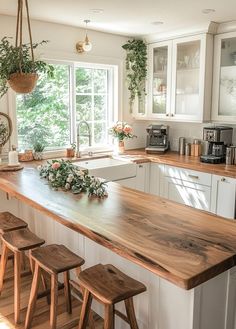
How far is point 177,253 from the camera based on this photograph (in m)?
1.54

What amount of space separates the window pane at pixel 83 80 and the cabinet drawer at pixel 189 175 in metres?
1.42

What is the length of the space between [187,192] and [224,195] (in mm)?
492

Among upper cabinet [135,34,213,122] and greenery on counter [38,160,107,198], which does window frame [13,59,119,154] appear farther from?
greenery on counter [38,160,107,198]

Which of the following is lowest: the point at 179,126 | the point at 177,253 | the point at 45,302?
the point at 45,302

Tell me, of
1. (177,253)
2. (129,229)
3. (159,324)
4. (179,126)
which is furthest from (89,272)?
(179,126)

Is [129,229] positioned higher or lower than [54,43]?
lower

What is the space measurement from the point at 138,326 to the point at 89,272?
48cm

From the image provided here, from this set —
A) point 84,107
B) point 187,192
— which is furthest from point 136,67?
point 187,192

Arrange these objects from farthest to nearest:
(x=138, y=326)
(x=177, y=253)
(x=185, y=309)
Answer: (x=138, y=326) → (x=185, y=309) → (x=177, y=253)

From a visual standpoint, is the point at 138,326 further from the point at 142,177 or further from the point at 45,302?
the point at 142,177

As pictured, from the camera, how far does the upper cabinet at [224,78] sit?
3705 millimetres

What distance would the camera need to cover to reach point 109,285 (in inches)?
70.9

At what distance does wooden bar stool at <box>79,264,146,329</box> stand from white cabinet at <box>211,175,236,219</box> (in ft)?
5.99

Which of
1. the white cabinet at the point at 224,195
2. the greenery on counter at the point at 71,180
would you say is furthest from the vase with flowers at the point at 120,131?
the greenery on counter at the point at 71,180
